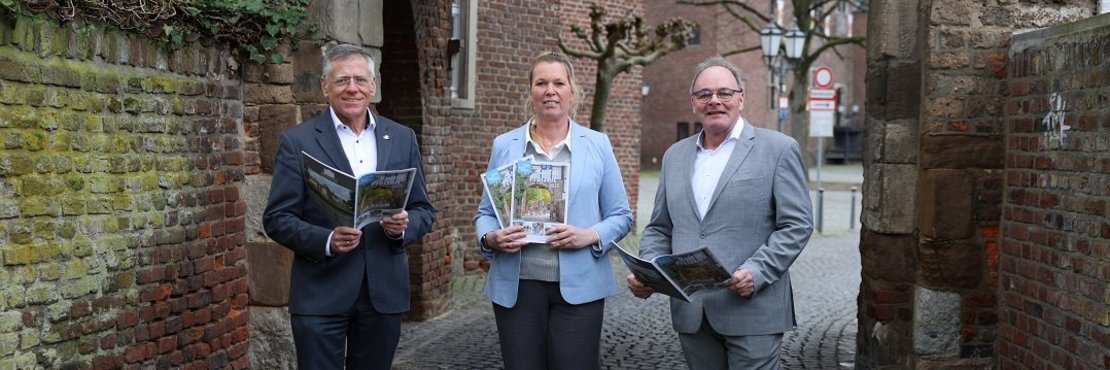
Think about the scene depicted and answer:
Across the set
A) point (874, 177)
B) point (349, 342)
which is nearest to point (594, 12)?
point (874, 177)

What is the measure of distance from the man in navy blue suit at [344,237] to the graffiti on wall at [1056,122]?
299 centimetres

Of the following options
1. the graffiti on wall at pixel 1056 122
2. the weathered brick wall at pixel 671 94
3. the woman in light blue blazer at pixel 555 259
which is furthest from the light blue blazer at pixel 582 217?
the weathered brick wall at pixel 671 94

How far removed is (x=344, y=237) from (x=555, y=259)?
2.46ft

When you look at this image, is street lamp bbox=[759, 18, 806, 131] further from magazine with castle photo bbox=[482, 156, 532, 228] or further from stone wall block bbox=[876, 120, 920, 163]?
magazine with castle photo bbox=[482, 156, 532, 228]

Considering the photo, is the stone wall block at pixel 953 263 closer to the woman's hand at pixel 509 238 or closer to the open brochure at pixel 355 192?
the woman's hand at pixel 509 238

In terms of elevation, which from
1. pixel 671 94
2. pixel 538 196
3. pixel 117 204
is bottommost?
pixel 117 204

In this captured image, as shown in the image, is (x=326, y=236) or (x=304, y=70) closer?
(x=326, y=236)

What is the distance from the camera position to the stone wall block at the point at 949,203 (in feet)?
21.5

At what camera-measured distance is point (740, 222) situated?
4500 mm

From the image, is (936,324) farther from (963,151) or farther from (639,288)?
(639,288)

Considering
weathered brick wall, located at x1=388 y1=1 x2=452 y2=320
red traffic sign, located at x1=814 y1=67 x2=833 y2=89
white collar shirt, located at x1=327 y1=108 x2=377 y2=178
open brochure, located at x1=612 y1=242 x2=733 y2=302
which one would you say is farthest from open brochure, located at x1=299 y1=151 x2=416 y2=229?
red traffic sign, located at x1=814 y1=67 x2=833 y2=89

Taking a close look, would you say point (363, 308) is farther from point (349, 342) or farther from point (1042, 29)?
point (1042, 29)

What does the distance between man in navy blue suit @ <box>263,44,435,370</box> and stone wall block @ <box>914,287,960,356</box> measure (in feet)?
10.4

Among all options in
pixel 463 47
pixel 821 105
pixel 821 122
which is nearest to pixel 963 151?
pixel 463 47
